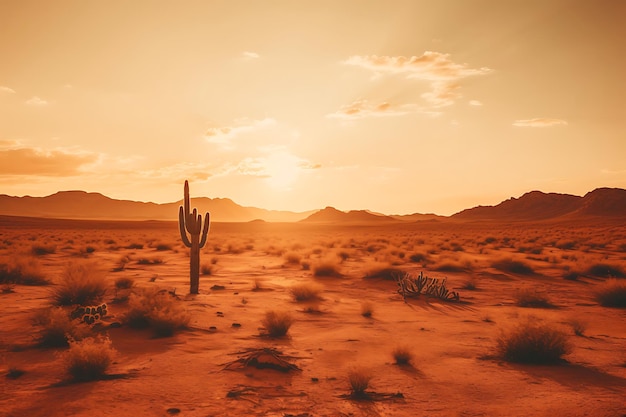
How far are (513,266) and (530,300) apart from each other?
844 cm

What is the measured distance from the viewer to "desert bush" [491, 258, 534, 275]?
21.9 metres

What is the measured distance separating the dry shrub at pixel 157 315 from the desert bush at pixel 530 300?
10.5 meters

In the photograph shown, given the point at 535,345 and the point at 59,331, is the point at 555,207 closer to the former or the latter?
the point at 535,345

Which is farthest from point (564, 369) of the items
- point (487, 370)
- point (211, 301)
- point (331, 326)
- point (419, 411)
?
point (211, 301)

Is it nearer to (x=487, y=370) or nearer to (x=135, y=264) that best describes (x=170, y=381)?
(x=487, y=370)

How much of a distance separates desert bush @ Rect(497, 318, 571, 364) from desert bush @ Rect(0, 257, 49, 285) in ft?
52.4

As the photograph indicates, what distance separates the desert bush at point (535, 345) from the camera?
8258 mm

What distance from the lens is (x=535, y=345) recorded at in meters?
8.28

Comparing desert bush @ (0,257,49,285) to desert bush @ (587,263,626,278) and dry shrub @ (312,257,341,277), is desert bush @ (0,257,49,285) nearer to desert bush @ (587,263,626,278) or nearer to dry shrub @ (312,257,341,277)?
dry shrub @ (312,257,341,277)

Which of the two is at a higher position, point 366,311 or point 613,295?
point 613,295

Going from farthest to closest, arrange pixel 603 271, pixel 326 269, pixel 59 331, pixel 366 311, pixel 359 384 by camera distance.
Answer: pixel 326 269 < pixel 603 271 < pixel 366 311 < pixel 59 331 < pixel 359 384

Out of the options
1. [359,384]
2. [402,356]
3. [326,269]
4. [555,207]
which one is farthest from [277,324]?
[555,207]

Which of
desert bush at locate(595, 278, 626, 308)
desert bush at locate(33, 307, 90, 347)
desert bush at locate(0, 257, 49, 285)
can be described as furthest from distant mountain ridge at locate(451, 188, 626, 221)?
desert bush at locate(33, 307, 90, 347)

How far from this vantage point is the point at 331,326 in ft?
37.4
